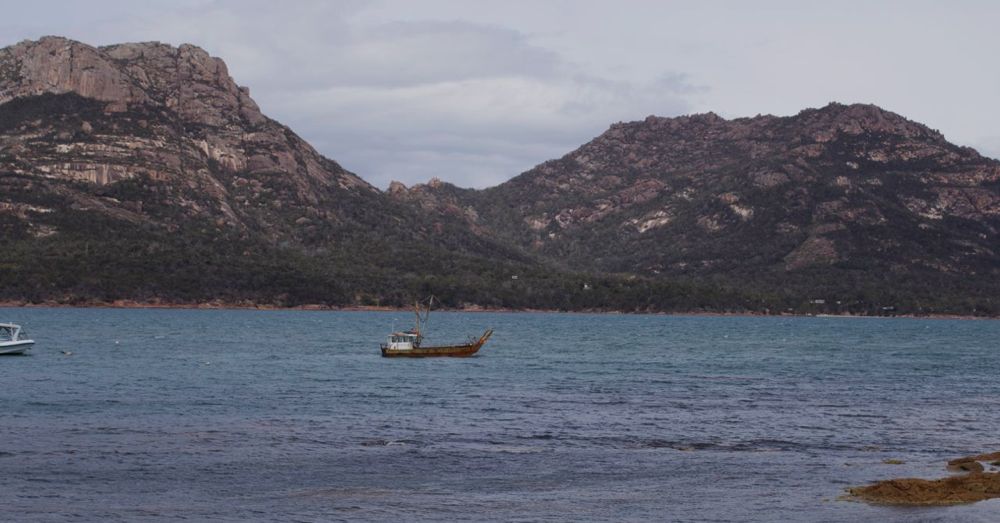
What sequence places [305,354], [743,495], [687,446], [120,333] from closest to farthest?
[743,495] → [687,446] → [305,354] → [120,333]

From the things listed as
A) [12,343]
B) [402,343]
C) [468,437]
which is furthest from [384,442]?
[12,343]

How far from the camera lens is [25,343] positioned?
110 metres

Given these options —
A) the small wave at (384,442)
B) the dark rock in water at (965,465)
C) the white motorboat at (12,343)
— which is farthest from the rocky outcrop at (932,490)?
the white motorboat at (12,343)

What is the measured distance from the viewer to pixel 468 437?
55500mm

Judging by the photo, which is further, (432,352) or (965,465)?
(432,352)

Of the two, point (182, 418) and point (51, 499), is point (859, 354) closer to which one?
point (182, 418)

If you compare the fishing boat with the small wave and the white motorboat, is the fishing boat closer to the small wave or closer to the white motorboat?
the white motorboat

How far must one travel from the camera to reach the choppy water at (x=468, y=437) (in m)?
39.1

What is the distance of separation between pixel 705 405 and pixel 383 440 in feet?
84.7

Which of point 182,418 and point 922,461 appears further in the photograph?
point 182,418

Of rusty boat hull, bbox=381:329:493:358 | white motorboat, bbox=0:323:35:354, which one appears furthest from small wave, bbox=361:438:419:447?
white motorboat, bbox=0:323:35:354

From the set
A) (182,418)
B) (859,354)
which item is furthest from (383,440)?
(859,354)

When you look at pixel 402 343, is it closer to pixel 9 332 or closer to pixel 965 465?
pixel 9 332

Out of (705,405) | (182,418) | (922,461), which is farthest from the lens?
(705,405)
